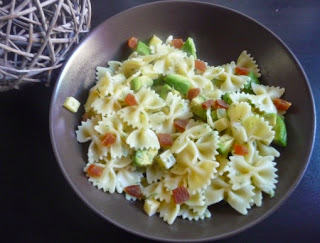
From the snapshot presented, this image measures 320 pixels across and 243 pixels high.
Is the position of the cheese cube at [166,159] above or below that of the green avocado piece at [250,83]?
below

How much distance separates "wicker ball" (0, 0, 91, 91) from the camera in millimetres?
1396

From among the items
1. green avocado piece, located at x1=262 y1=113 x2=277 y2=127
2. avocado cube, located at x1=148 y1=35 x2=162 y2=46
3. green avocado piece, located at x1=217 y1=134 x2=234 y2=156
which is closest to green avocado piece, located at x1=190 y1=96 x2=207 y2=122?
green avocado piece, located at x1=217 y1=134 x2=234 y2=156

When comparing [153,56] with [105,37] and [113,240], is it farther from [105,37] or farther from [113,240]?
[113,240]

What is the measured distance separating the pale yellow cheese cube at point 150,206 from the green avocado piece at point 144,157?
13cm

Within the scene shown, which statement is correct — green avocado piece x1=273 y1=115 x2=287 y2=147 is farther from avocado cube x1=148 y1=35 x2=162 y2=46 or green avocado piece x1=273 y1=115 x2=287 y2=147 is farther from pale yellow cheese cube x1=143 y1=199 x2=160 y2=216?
avocado cube x1=148 y1=35 x2=162 y2=46

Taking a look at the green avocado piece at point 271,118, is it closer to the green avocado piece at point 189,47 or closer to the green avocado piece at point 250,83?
the green avocado piece at point 250,83

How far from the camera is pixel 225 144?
1.51 m

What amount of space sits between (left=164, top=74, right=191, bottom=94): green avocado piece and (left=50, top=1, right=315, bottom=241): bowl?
26cm

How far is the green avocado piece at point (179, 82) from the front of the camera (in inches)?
64.7

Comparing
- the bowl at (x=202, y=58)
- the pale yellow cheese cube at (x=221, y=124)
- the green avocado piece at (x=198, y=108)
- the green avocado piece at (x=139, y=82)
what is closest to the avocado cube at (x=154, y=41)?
the bowl at (x=202, y=58)

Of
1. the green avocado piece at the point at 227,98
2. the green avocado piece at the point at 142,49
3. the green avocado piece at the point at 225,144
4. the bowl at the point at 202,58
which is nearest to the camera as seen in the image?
the bowl at the point at 202,58

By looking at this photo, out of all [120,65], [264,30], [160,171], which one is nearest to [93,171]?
[160,171]

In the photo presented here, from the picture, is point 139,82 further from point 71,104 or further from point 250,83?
point 250,83

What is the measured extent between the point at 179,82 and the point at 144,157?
355 mm
